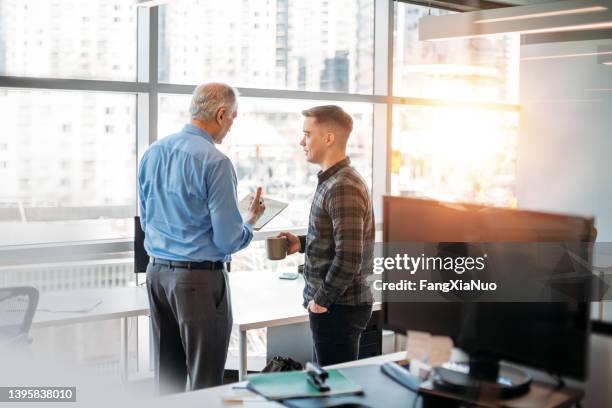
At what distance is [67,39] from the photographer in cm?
394

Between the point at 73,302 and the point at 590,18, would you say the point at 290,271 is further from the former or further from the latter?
the point at 590,18

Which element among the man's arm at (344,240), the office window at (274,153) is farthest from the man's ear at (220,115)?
the office window at (274,153)

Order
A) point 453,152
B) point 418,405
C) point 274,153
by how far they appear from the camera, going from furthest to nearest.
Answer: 1. point 453,152
2. point 274,153
3. point 418,405

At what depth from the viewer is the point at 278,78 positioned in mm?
4746

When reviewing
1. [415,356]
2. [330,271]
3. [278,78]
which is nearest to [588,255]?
[415,356]

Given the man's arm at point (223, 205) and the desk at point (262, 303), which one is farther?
the desk at point (262, 303)

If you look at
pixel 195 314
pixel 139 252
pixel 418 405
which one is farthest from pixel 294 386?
pixel 139 252

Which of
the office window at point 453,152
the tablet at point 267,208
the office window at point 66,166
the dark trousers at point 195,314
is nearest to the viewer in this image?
the dark trousers at point 195,314

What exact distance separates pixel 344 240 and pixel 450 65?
3550mm

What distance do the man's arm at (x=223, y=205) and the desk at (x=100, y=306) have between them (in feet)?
3.00

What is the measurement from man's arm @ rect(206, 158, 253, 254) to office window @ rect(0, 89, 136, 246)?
5.19 ft

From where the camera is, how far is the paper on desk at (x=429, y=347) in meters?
1.71

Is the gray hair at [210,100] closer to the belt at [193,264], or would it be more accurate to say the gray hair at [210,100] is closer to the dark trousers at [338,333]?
the belt at [193,264]
